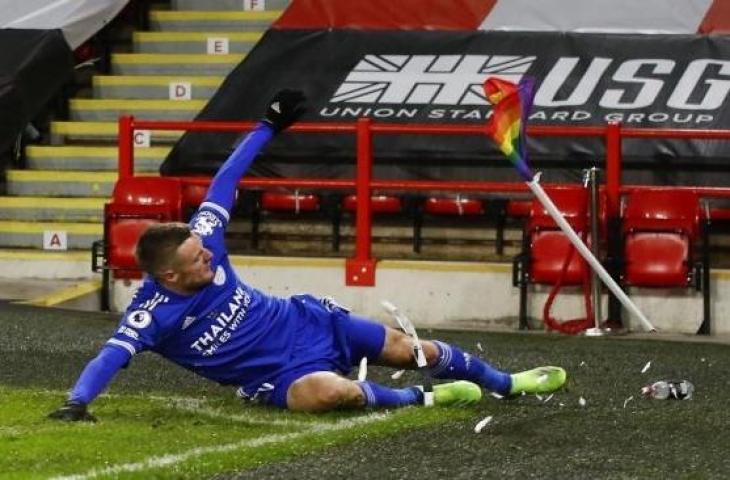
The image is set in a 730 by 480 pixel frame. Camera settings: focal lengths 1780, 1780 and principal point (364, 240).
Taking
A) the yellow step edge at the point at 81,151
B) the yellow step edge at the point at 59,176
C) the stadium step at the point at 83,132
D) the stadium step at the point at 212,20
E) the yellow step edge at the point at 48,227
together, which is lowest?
the yellow step edge at the point at 48,227

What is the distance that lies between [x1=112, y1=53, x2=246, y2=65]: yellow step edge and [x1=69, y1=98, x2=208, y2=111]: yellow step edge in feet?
1.76

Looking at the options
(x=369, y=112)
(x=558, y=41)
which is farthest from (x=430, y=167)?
(x=558, y=41)

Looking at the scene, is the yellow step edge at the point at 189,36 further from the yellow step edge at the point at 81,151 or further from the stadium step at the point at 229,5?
the yellow step edge at the point at 81,151

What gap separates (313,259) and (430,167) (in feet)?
5.00

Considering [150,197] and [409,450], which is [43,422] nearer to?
[409,450]

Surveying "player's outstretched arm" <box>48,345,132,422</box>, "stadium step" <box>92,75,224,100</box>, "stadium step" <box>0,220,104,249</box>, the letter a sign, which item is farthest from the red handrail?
"player's outstretched arm" <box>48,345,132,422</box>

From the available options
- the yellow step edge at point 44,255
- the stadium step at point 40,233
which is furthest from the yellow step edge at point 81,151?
the yellow step edge at point 44,255

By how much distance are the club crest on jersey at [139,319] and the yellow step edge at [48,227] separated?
8.12 metres

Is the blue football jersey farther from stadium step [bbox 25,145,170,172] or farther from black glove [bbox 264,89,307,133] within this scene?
stadium step [bbox 25,145,170,172]

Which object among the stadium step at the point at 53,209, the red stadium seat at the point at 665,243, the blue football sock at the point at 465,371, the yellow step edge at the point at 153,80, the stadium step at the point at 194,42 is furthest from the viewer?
the stadium step at the point at 194,42

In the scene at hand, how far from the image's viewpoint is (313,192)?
14.5 m

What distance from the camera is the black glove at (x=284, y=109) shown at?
7953 millimetres

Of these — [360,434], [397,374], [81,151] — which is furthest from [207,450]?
[81,151]

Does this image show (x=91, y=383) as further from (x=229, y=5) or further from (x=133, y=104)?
(x=229, y=5)
